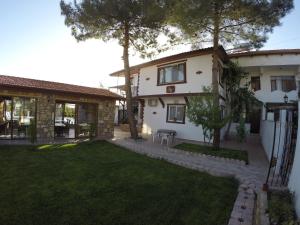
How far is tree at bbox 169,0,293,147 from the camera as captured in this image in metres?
9.55

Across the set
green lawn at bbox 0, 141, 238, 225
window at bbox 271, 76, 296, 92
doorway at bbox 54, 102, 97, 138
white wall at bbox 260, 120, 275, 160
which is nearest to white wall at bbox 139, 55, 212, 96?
white wall at bbox 260, 120, 275, 160

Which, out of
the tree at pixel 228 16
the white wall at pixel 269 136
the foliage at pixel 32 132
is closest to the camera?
the white wall at pixel 269 136

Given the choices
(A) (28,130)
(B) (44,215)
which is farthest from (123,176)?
(A) (28,130)

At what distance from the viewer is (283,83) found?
1617 centimetres

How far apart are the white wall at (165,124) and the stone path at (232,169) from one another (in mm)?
3409

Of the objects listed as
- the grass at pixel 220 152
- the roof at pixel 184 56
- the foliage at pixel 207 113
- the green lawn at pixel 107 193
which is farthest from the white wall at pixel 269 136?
the roof at pixel 184 56

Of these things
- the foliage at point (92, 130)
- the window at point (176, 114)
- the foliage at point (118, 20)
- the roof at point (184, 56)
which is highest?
the foliage at point (118, 20)

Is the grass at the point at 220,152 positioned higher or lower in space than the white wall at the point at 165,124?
lower

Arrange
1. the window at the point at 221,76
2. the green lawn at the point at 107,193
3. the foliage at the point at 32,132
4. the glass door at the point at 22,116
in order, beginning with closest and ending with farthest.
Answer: the green lawn at the point at 107,193
the foliage at the point at 32,132
the glass door at the point at 22,116
the window at the point at 221,76

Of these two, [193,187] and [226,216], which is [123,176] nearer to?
[193,187]

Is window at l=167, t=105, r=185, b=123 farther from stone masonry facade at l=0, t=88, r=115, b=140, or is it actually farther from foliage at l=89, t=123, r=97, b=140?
foliage at l=89, t=123, r=97, b=140

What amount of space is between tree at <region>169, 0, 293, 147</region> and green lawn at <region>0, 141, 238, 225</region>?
5.08 m

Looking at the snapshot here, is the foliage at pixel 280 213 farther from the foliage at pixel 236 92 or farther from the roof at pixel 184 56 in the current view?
the foliage at pixel 236 92

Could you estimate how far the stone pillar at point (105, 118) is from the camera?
13852 millimetres
